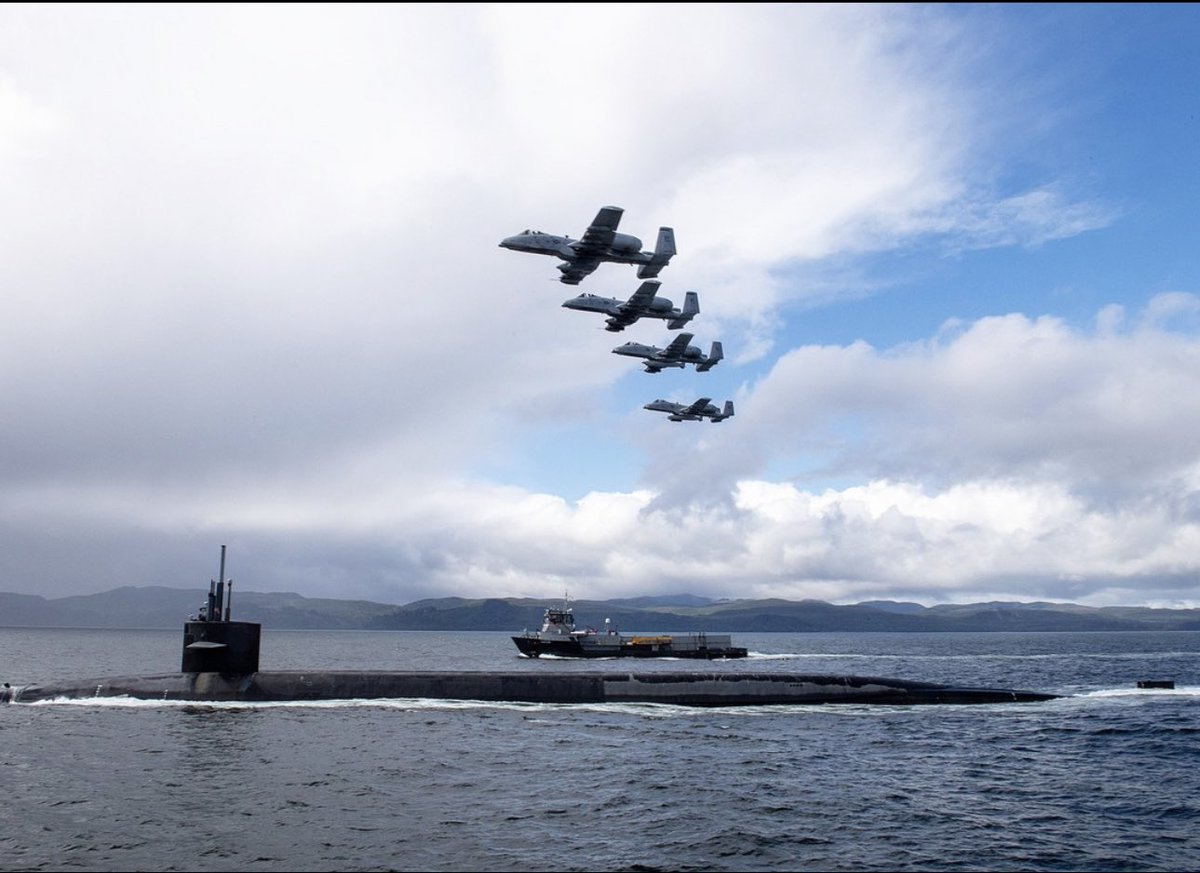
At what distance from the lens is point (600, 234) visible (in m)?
43.9

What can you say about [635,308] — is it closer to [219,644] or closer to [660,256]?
[660,256]

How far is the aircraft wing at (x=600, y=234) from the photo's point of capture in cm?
4331

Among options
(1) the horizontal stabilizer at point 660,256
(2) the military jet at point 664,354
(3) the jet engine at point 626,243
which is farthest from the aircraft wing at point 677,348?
(3) the jet engine at point 626,243

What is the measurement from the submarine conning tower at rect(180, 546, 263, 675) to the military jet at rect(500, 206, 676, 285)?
23610 millimetres

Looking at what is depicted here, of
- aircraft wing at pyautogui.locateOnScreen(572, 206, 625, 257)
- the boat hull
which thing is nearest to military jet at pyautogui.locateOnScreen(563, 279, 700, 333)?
aircraft wing at pyautogui.locateOnScreen(572, 206, 625, 257)

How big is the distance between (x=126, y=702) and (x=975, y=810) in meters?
44.5

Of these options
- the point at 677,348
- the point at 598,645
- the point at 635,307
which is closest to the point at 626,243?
the point at 635,307

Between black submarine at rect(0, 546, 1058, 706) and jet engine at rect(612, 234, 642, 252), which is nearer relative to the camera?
jet engine at rect(612, 234, 642, 252)

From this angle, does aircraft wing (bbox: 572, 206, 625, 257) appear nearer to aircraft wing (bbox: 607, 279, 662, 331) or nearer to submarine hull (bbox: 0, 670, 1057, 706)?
aircraft wing (bbox: 607, 279, 662, 331)

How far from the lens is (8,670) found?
4077 inches

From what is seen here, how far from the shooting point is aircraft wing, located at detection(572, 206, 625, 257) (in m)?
43.3

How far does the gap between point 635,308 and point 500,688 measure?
77.4 ft

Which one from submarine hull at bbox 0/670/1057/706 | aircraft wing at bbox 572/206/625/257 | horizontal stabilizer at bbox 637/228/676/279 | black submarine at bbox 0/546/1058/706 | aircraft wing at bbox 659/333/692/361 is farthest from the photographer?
aircraft wing at bbox 659/333/692/361

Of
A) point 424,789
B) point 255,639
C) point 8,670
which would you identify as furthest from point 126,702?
point 8,670
